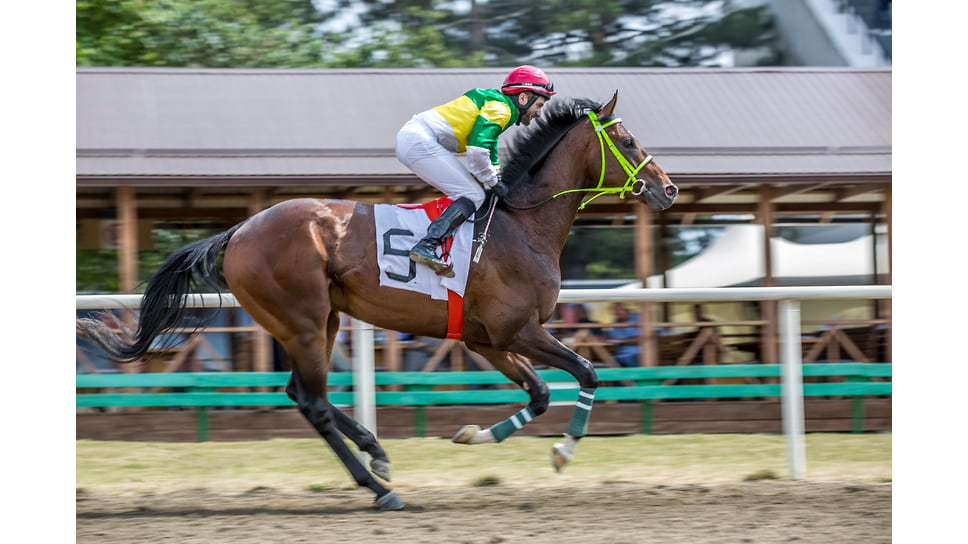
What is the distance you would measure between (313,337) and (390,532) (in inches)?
41.4

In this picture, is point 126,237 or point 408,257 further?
point 126,237

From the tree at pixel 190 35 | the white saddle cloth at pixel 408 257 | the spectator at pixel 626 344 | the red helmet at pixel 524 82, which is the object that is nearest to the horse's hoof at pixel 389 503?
the white saddle cloth at pixel 408 257

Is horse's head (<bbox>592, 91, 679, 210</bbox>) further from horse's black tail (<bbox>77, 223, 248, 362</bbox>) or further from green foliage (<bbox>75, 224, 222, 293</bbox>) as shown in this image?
green foliage (<bbox>75, 224, 222, 293</bbox>)

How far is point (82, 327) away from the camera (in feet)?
15.2

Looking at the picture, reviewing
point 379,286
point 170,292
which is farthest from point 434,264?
point 170,292

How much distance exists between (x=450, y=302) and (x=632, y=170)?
1.16 m

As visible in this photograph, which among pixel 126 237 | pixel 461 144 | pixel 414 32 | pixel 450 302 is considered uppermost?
pixel 414 32

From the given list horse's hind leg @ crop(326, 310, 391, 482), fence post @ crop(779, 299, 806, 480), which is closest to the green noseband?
fence post @ crop(779, 299, 806, 480)

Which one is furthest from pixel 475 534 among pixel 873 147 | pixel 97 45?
pixel 97 45

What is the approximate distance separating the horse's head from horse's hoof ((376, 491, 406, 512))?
1918mm

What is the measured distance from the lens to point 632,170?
473 cm

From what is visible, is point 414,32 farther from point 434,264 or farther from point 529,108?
point 434,264

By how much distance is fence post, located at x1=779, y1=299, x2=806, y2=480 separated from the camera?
203 inches

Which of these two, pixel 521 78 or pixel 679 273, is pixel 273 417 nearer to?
pixel 521 78
